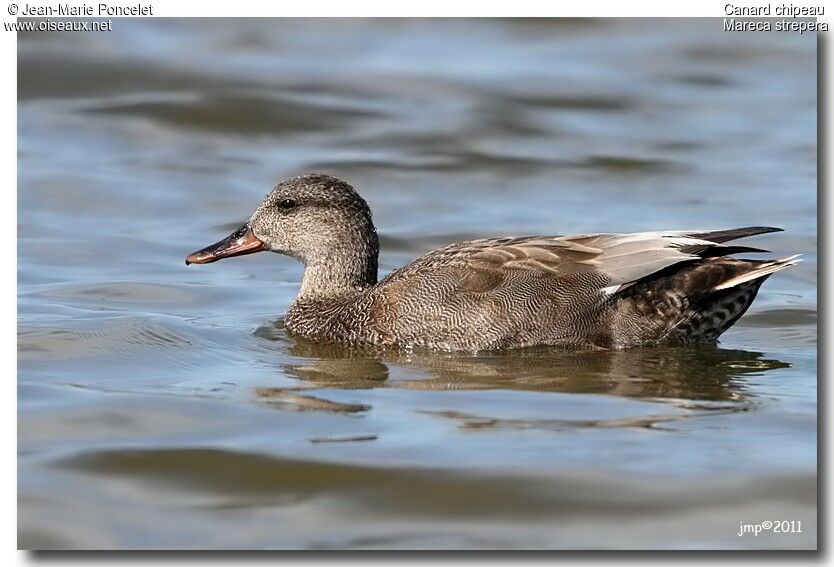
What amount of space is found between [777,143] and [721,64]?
8.82ft

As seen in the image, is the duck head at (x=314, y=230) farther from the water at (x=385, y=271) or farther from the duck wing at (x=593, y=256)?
the duck wing at (x=593, y=256)

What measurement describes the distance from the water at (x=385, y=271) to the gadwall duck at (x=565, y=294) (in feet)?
0.49

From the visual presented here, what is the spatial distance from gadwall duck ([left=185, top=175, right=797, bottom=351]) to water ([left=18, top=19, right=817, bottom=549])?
150mm

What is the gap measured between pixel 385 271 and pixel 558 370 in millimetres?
3439

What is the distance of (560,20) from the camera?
18469 mm

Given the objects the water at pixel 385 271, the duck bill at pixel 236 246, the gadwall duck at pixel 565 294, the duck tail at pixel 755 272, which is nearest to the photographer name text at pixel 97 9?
the duck bill at pixel 236 246

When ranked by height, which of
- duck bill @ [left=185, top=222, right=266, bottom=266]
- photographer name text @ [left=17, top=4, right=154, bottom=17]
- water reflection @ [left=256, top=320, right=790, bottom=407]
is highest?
photographer name text @ [left=17, top=4, right=154, bottom=17]

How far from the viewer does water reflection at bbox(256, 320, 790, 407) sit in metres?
7.82

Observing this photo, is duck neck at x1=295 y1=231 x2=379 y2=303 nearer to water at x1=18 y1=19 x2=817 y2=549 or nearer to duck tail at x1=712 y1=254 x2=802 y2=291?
water at x1=18 y1=19 x2=817 y2=549

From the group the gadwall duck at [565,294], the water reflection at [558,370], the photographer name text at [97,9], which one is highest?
the photographer name text at [97,9]

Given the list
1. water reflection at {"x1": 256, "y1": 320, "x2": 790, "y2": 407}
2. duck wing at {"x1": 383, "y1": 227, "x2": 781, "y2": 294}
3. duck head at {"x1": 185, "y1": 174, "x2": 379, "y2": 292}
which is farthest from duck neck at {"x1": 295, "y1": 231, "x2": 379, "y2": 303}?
duck wing at {"x1": 383, "y1": 227, "x2": 781, "y2": 294}

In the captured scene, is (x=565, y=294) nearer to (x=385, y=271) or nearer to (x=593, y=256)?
(x=593, y=256)

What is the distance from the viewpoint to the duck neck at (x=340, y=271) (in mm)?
9398

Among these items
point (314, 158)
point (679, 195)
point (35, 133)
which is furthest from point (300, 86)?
point (679, 195)
